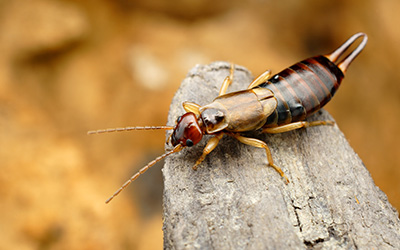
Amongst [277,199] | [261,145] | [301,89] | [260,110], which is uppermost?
[301,89]

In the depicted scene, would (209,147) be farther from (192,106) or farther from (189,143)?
(192,106)

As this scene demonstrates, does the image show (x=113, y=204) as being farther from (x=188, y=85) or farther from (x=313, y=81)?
(x=313, y=81)

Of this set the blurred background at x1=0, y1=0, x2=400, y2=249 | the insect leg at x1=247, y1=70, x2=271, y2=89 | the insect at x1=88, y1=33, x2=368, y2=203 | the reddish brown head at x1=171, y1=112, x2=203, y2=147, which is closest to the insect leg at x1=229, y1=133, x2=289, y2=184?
the insect at x1=88, y1=33, x2=368, y2=203

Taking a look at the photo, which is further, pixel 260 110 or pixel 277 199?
pixel 260 110

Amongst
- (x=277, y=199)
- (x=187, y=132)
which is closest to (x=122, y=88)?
(x=187, y=132)

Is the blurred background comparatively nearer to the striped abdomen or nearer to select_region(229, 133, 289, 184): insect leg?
the striped abdomen

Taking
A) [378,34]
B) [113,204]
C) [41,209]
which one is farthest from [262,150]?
[378,34]

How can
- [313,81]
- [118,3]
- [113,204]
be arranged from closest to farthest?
[313,81] → [113,204] → [118,3]
